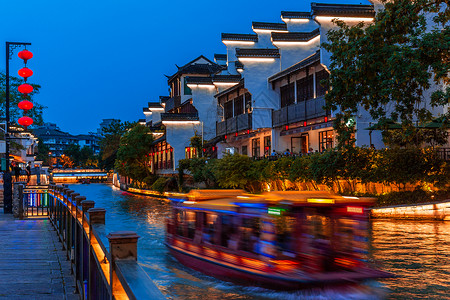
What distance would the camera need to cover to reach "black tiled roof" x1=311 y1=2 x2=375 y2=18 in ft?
98.8

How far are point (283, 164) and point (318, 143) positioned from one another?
6.21 metres

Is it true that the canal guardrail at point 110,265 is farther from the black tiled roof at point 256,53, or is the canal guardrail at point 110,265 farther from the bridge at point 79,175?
the bridge at point 79,175

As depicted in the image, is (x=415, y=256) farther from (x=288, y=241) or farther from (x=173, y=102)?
(x=173, y=102)

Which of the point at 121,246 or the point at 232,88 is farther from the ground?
the point at 232,88

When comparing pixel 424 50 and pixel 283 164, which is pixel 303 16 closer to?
pixel 283 164

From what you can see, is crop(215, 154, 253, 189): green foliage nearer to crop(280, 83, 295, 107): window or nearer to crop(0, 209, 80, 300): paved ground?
crop(280, 83, 295, 107): window

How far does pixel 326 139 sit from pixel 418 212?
1374cm

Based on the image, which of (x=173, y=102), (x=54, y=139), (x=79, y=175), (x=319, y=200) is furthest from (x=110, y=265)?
(x=54, y=139)

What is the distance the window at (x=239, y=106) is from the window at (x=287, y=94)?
6462 mm

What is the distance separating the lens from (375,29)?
19375 millimetres

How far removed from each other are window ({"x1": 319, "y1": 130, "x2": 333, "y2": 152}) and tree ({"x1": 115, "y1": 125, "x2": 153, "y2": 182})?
1163 inches

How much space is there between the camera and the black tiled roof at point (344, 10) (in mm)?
30109

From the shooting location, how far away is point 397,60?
17953 mm

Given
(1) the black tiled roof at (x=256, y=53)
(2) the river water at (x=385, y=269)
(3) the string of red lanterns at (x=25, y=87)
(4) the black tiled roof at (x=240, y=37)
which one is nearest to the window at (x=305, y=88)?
(1) the black tiled roof at (x=256, y=53)
